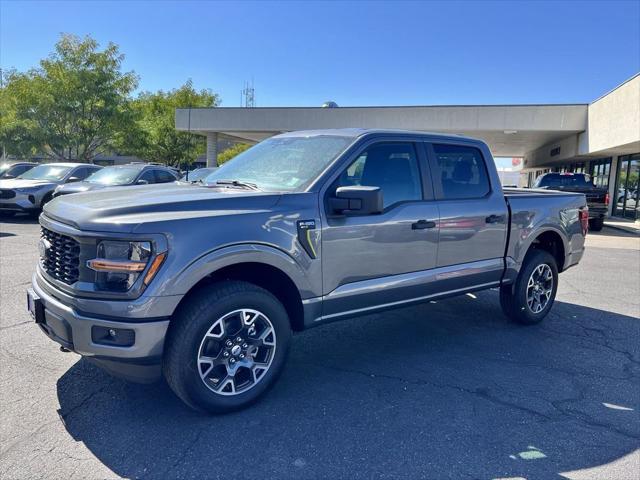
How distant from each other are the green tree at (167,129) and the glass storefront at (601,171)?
84.4 ft

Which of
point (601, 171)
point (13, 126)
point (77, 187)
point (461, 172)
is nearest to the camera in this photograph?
point (461, 172)

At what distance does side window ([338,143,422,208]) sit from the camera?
388cm

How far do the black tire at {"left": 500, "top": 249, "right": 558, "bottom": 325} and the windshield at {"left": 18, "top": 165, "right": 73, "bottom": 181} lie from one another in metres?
13.1

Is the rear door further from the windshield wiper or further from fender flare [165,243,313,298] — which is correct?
the windshield wiper

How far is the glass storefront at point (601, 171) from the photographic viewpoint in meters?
23.3

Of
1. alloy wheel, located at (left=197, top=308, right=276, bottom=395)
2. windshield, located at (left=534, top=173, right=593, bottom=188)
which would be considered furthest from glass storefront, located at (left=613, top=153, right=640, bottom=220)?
alloy wheel, located at (left=197, top=308, right=276, bottom=395)

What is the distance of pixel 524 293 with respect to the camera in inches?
206

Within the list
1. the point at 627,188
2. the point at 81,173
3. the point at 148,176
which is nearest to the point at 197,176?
the point at 148,176

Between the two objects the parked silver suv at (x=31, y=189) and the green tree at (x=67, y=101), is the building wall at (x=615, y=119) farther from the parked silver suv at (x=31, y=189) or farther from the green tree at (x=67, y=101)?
the green tree at (x=67, y=101)

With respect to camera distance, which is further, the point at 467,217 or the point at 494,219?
the point at 494,219

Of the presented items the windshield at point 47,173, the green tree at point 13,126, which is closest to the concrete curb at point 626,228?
the windshield at point 47,173

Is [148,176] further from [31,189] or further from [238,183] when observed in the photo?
[238,183]

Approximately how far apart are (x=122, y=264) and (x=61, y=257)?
0.61 metres

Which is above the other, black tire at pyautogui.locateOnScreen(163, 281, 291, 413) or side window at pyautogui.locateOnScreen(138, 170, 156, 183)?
side window at pyautogui.locateOnScreen(138, 170, 156, 183)
